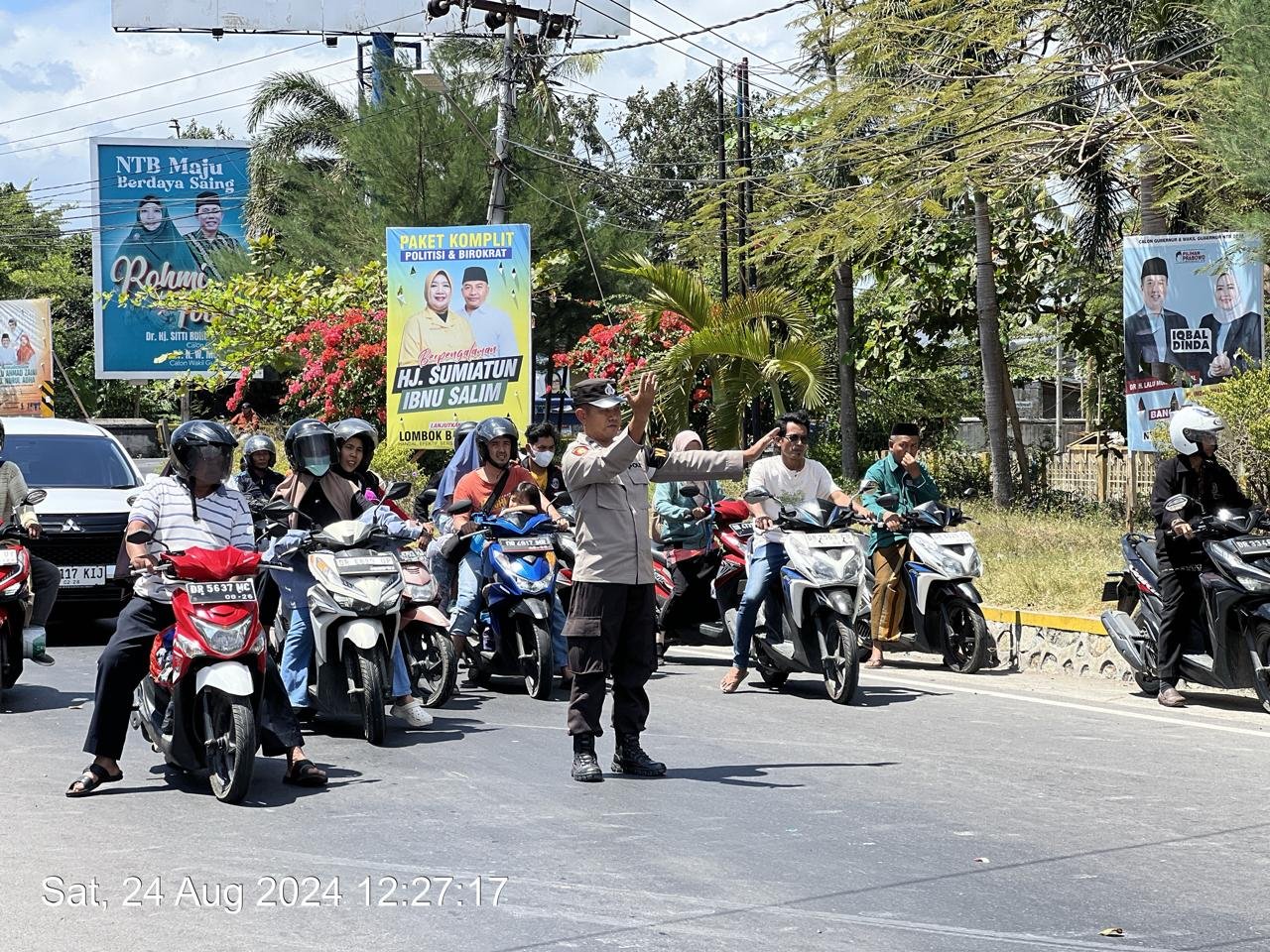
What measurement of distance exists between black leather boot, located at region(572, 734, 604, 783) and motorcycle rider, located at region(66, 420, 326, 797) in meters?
1.24

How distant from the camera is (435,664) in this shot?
33.3ft

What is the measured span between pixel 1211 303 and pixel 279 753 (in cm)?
1053

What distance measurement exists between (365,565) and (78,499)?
21.9 ft

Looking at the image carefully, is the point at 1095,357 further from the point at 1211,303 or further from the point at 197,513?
the point at 197,513

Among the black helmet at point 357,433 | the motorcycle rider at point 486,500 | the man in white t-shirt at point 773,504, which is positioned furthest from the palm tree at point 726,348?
the black helmet at point 357,433

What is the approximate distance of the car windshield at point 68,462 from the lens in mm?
14797

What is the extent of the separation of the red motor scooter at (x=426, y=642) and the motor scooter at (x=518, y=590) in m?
0.47

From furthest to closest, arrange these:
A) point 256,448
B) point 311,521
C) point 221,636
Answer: point 256,448
point 311,521
point 221,636

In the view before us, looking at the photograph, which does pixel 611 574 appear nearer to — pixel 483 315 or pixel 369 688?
pixel 369 688

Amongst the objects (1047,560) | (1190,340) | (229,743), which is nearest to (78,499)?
(229,743)

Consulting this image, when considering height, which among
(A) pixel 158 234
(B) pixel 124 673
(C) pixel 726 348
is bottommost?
(B) pixel 124 673

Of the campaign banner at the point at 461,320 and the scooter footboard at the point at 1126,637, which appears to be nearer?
the scooter footboard at the point at 1126,637

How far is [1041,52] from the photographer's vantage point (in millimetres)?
17844

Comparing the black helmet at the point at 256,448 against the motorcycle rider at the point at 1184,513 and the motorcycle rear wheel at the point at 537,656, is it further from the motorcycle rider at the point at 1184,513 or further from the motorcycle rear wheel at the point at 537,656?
the motorcycle rider at the point at 1184,513
